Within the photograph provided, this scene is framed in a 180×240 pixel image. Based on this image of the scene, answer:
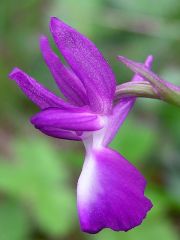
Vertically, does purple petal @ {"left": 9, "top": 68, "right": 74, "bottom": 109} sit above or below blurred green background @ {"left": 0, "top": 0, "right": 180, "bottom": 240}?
above

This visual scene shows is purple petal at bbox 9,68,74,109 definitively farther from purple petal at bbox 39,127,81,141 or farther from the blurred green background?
the blurred green background

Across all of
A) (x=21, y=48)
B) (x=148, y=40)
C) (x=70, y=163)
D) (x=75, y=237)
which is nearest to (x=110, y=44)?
(x=148, y=40)

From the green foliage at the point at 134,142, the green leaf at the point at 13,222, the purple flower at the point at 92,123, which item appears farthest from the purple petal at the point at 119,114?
the green foliage at the point at 134,142

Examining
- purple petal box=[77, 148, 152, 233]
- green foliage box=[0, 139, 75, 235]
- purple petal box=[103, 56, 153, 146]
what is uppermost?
purple petal box=[103, 56, 153, 146]

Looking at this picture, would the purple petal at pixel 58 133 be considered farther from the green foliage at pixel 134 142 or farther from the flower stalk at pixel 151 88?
the green foliage at pixel 134 142

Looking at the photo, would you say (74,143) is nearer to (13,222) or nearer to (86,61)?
(13,222)

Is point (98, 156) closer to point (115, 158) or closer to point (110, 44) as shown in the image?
point (115, 158)

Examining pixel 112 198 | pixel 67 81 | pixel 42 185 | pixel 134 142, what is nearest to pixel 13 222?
pixel 42 185

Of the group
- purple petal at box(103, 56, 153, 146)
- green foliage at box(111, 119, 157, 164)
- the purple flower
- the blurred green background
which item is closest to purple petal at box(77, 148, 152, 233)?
A: the purple flower
